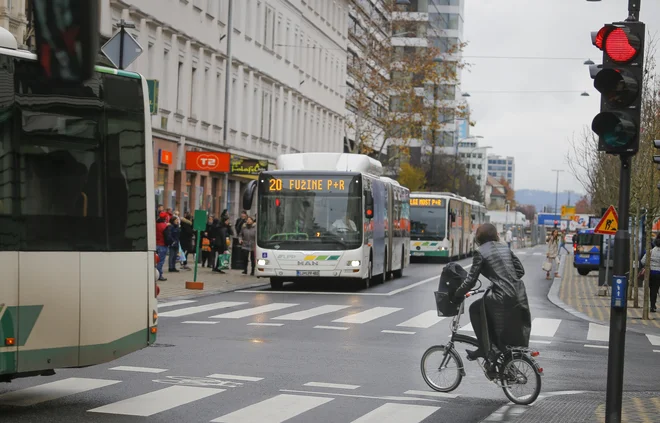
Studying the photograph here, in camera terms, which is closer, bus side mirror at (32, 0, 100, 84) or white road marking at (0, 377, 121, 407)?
bus side mirror at (32, 0, 100, 84)

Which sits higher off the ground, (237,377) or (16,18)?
(16,18)

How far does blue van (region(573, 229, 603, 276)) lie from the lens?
52.6 meters

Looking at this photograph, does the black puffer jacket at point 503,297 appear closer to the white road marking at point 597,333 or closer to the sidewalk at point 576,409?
the sidewalk at point 576,409

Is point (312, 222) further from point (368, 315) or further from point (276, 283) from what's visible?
point (368, 315)

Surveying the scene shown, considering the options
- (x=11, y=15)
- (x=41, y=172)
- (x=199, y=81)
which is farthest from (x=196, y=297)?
(x=199, y=81)

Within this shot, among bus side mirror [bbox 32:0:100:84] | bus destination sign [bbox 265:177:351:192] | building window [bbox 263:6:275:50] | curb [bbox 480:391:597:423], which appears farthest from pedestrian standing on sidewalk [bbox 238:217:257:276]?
bus side mirror [bbox 32:0:100:84]

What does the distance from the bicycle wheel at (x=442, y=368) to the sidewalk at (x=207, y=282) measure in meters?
13.0

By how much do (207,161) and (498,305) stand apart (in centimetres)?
3376

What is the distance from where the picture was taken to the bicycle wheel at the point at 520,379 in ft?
40.7

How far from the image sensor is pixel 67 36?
5719 millimetres

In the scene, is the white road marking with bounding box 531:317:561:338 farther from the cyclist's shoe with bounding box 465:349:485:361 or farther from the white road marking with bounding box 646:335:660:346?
the cyclist's shoe with bounding box 465:349:485:361

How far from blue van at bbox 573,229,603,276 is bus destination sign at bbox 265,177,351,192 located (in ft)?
77.9

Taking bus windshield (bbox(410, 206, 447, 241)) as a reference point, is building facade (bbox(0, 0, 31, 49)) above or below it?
above

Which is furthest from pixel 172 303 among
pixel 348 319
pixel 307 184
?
pixel 307 184
